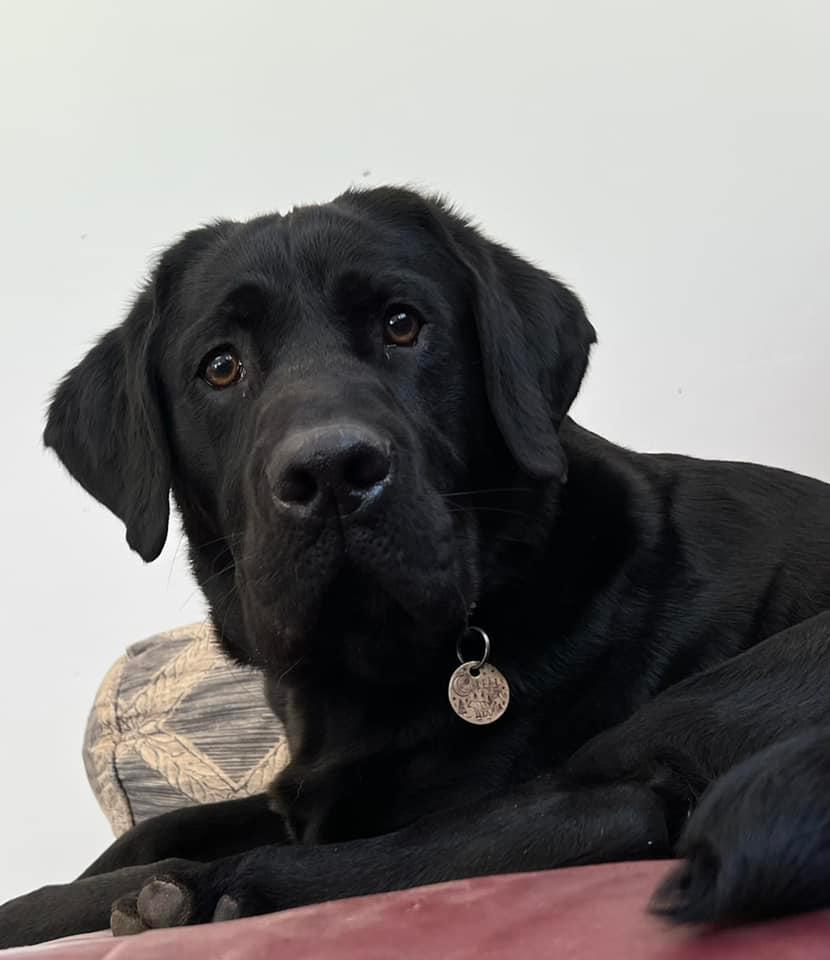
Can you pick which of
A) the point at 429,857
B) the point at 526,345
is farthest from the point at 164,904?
the point at 526,345

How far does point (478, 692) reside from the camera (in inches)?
52.3

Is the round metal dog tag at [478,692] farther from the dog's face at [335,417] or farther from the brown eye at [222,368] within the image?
the brown eye at [222,368]

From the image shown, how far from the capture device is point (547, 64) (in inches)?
96.5

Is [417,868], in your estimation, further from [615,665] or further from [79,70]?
[79,70]

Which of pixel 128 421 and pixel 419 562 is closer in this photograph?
pixel 419 562

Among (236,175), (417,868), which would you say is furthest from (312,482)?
(236,175)

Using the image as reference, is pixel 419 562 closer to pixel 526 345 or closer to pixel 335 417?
pixel 335 417

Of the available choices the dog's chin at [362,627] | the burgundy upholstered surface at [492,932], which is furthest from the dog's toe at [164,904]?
the dog's chin at [362,627]

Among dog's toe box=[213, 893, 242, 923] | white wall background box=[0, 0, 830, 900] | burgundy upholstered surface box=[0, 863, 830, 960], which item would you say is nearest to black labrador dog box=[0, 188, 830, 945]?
dog's toe box=[213, 893, 242, 923]

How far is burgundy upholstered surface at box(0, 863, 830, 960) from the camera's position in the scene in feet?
1.89

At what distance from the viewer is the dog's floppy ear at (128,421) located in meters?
1.47

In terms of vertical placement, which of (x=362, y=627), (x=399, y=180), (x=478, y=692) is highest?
(x=399, y=180)

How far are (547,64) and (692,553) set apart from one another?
1.47 metres

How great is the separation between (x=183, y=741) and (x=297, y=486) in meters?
1.05
